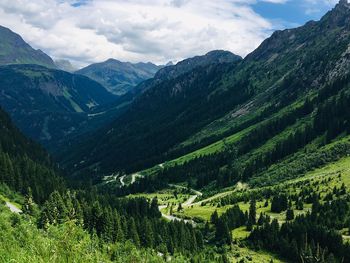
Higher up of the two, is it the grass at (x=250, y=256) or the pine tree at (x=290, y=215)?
the pine tree at (x=290, y=215)

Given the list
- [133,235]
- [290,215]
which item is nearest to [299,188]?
[290,215]

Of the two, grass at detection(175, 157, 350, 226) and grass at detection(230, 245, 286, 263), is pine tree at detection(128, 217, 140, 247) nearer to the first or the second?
grass at detection(230, 245, 286, 263)

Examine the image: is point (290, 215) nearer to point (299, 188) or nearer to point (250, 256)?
point (250, 256)

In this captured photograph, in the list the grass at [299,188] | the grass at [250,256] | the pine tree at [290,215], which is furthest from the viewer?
the grass at [299,188]

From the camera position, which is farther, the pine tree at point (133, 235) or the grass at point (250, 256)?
the grass at point (250, 256)

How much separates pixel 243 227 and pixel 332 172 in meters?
61.3

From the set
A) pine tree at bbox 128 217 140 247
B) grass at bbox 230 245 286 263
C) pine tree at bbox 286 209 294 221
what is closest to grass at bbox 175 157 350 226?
pine tree at bbox 286 209 294 221

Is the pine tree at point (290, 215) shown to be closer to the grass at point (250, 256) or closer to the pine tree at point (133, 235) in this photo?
the grass at point (250, 256)

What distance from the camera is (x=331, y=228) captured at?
428 feet

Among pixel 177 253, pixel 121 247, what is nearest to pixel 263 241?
pixel 177 253

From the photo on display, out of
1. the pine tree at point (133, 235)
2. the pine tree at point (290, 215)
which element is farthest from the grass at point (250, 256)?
the pine tree at point (133, 235)

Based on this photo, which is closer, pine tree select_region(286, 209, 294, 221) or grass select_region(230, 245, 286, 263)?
grass select_region(230, 245, 286, 263)

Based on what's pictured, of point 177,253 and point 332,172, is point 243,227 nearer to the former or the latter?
point 177,253

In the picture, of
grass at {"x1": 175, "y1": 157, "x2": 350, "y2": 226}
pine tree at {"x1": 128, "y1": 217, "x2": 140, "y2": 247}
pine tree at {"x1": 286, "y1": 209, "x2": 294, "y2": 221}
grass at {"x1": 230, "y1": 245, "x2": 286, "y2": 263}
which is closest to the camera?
pine tree at {"x1": 128, "y1": 217, "x2": 140, "y2": 247}
